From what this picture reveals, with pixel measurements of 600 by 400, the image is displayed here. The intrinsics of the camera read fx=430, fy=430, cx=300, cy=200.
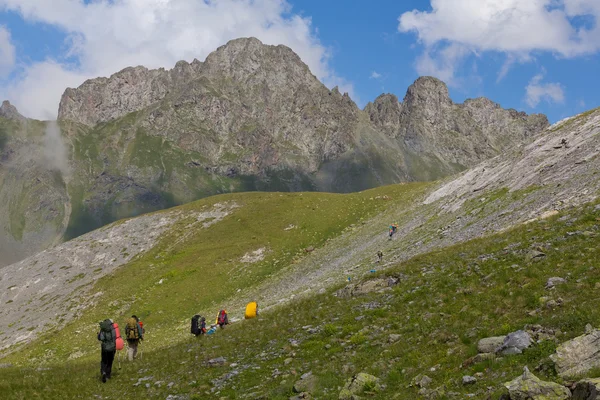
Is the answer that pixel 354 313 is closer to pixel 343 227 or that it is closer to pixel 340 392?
pixel 340 392

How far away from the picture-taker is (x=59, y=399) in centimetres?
1928

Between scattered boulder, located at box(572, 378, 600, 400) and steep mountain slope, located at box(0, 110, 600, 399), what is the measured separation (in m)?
1.49

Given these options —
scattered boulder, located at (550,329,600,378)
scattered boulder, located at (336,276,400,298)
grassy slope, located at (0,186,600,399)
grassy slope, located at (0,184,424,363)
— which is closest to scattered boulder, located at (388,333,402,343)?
grassy slope, located at (0,186,600,399)

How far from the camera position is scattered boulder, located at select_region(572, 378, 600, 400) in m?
8.91

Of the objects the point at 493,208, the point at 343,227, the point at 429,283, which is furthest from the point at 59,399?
the point at 343,227

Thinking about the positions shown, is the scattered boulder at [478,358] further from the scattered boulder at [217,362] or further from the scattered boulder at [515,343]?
the scattered boulder at [217,362]

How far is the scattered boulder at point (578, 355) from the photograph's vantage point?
422 inches

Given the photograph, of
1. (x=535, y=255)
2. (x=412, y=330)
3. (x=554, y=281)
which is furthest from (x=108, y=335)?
(x=535, y=255)

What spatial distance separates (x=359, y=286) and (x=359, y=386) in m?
15.0

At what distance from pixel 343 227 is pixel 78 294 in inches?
1628

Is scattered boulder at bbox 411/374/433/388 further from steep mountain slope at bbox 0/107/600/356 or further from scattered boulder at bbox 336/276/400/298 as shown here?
steep mountain slope at bbox 0/107/600/356

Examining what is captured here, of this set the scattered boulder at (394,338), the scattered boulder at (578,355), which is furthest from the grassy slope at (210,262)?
the scattered boulder at (578,355)

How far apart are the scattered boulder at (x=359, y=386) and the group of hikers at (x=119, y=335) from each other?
13.8 metres

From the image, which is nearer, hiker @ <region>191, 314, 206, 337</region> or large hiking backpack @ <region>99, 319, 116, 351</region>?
large hiking backpack @ <region>99, 319, 116, 351</region>
